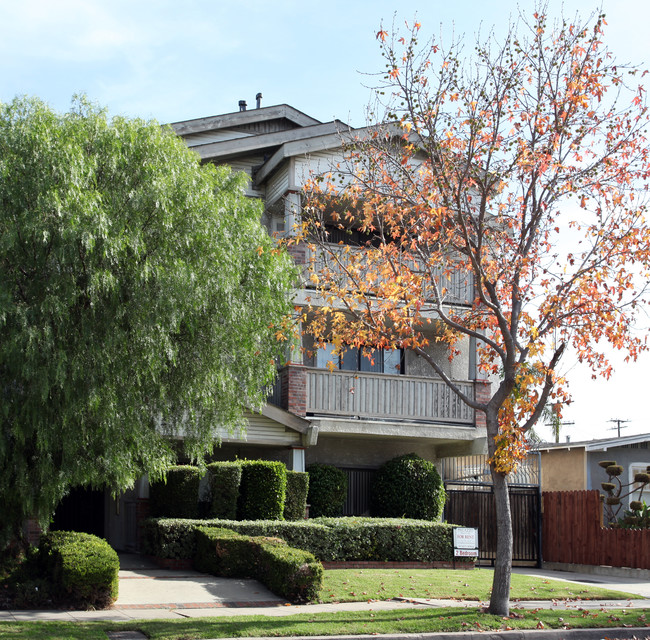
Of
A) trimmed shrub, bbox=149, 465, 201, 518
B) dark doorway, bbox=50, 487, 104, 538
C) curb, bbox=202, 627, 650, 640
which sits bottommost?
curb, bbox=202, 627, 650, 640

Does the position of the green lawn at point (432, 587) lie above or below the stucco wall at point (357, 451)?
below

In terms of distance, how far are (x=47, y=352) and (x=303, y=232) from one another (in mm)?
4433

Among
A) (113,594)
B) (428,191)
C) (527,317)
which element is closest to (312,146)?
(428,191)

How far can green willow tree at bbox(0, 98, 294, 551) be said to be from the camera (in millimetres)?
11672

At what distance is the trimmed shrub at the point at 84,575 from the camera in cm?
1141

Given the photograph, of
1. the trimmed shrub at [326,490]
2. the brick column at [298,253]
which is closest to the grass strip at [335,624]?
the trimmed shrub at [326,490]

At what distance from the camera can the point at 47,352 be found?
11.5m

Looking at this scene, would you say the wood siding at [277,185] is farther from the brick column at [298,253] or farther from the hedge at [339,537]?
the hedge at [339,537]

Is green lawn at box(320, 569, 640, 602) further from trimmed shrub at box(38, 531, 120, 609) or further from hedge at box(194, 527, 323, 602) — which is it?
trimmed shrub at box(38, 531, 120, 609)

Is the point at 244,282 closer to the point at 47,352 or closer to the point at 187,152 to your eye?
the point at 187,152

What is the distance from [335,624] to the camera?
416 inches

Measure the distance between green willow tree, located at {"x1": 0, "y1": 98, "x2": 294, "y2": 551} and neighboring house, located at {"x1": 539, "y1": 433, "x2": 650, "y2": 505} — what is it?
16235 mm

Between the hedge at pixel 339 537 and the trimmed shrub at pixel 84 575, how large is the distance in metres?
3.72

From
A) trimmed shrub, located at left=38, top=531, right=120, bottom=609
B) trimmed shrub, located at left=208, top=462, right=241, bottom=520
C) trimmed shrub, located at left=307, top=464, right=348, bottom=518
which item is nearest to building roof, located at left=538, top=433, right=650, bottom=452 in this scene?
trimmed shrub, located at left=307, top=464, right=348, bottom=518
